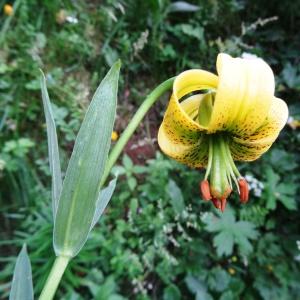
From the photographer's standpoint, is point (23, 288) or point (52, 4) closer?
point (23, 288)

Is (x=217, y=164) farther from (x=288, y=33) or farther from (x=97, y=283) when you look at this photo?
(x=288, y=33)

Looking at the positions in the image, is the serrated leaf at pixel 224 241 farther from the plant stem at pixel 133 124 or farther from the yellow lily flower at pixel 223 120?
the plant stem at pixel 133 124

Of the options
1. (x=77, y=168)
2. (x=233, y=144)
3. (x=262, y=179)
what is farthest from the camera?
(x=262, y=179)

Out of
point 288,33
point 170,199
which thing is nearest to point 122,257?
point 170,199

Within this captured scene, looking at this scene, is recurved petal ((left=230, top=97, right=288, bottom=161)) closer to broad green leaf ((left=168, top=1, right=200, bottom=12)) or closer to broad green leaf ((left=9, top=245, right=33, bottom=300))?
broad green leaf ((left=9, top=245, right=33, bottom=300))

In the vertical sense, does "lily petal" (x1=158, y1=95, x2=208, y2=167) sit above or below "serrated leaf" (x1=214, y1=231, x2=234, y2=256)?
above

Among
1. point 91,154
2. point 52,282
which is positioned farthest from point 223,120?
point 52,282

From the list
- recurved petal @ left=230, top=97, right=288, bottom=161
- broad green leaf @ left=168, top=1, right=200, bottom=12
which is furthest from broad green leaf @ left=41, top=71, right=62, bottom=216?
broad green leaf @ left=168, top=1, right=200, bottom=12
